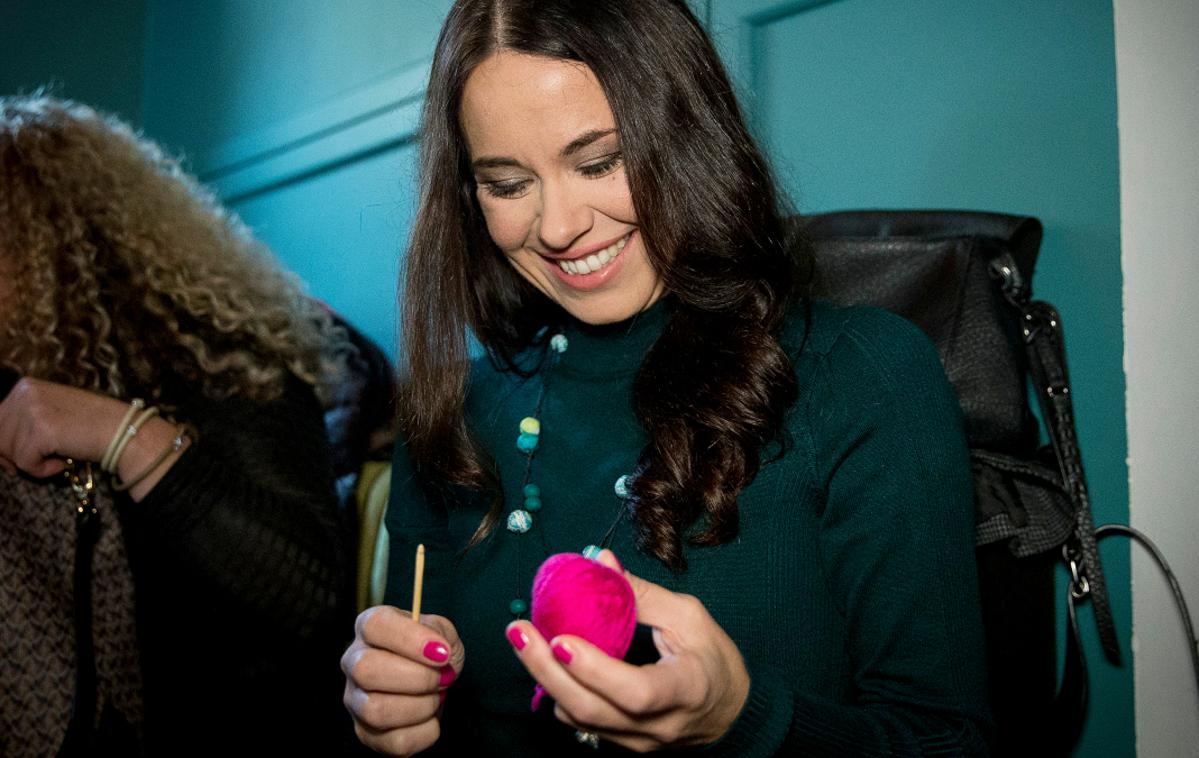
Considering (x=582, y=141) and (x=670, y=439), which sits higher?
(x=582, y=141)

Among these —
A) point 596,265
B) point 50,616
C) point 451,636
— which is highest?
point 596,265

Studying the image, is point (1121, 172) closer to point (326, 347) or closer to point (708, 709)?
point (708, 709)

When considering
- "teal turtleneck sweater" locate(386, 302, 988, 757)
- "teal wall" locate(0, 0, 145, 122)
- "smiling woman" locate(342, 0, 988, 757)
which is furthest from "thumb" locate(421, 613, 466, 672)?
"teal wall" locate(0, 0, 145, 122)

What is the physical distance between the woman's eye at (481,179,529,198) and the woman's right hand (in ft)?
1.43

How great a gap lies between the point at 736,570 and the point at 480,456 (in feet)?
1.12

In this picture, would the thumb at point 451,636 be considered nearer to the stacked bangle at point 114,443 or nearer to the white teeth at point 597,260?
the white teeth at point 597,260

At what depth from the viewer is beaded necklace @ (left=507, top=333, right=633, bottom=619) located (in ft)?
3.26

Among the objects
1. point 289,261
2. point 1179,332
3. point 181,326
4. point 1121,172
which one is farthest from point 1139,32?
point 289,261

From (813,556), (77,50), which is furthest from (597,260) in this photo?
(77,50)

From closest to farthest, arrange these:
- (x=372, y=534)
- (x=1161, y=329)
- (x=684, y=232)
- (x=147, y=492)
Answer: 1. (x=684, y=232)
2. (x=1161, y=329)
3. (x=147, y=492)
4. (x=372, y=534)

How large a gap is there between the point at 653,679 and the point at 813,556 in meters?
0.34

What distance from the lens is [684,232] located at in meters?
0.97

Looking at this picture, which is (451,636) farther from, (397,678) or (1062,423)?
(1062,423)

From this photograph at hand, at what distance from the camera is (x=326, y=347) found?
1650 mm
